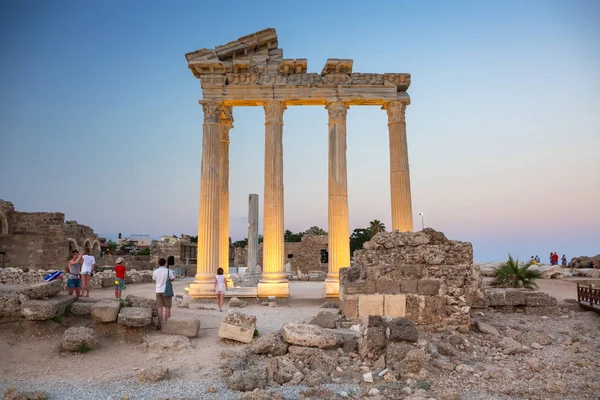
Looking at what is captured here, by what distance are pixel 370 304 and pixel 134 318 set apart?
197 inches

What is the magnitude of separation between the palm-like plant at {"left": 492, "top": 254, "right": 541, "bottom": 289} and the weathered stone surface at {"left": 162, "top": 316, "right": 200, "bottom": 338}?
13295 mm

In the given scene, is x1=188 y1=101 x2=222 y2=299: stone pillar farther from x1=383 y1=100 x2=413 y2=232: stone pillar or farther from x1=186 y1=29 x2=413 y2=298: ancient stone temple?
x1=383 y1=100 x2=413 y2=232: stone pillar

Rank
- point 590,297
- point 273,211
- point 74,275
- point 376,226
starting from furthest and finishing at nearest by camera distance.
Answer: point 376,226 < point 273,211 < point 590,297 < point 74,275

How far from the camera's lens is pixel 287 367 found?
21.7 feet

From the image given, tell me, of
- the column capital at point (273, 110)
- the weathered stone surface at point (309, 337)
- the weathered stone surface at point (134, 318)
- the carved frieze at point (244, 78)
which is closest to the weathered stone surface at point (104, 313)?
the weathered stone surface at point (134, 318)

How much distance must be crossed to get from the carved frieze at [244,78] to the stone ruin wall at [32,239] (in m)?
17.0

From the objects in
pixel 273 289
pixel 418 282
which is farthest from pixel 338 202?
pixel 418 282

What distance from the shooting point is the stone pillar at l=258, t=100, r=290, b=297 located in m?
15.3

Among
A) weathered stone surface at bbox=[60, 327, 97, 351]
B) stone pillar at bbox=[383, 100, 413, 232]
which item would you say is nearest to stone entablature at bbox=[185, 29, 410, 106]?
stone pillar at bbox=[383, 100, 413, 232]

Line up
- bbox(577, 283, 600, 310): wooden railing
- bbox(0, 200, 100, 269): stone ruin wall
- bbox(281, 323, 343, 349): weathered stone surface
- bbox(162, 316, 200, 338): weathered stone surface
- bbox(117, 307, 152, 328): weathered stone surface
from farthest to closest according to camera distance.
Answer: bbox(0, 200, 100, 269): stone ruin wall < bbox(577, 283, 600, 310): wooden railing < bbox(162, 316, 200, 338): weathered stone surface < bbox(117, 307, 152, 328): weathered stone surface < bbox(281, 323, 343, 349): weathered stone surface

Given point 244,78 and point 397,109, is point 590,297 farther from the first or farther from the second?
point 244,78

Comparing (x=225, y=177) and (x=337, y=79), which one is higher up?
(x=337, y=79)

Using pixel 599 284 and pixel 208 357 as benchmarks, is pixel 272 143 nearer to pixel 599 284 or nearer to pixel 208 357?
pixel 208 357

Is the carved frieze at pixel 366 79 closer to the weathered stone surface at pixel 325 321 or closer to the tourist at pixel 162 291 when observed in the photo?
the weathered stone surface at pixel 325 321
